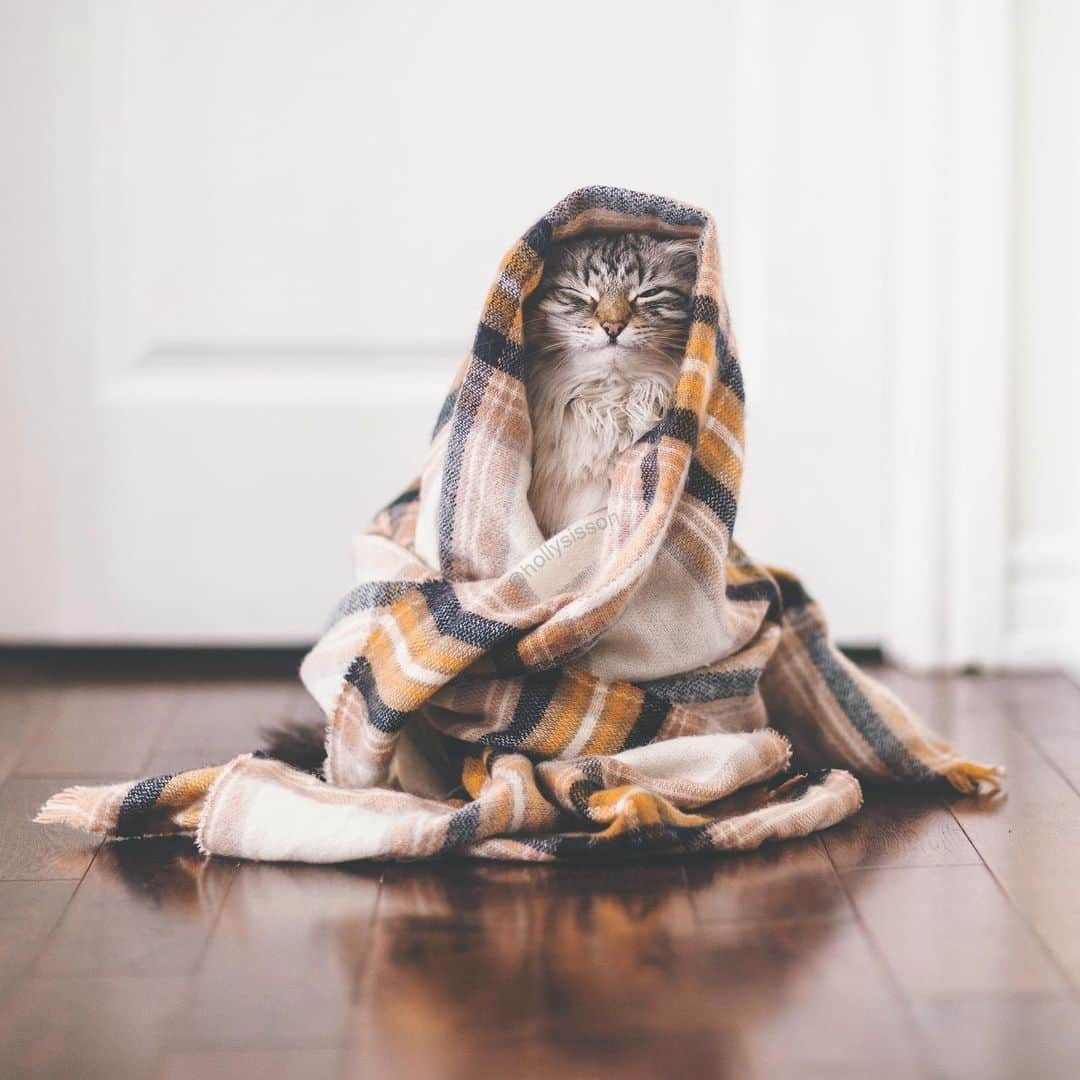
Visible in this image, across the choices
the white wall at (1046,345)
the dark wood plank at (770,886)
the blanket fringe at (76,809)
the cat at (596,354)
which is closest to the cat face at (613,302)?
the cat at (596,354)

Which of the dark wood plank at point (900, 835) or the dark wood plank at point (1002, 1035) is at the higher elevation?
the dark wood plank at point (1002, 1035)

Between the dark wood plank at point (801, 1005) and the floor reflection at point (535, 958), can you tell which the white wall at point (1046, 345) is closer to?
the floor reflection at point (535, 958)

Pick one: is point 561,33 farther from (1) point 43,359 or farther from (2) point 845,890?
(2) point 845,890

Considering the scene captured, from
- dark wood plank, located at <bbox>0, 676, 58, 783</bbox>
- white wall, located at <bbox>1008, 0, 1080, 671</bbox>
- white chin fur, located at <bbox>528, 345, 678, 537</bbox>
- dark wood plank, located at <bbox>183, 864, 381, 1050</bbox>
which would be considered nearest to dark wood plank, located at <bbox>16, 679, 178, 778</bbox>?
dark wood plank, located at <bbox>0, 676, 58, 783</bbox>

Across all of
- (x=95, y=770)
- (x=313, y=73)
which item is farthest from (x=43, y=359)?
(x=95, y=770)

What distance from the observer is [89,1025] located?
0.87 metres

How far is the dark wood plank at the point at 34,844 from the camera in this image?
1125mm

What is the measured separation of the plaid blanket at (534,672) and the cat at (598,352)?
0.02m

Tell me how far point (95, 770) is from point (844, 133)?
1.06 m

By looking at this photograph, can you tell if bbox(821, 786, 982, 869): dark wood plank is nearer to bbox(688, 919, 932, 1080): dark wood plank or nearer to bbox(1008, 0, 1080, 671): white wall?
bbox(688, 919, 932, 1080): dark wood plank

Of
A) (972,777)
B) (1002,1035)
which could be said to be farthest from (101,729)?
(1002,1035)

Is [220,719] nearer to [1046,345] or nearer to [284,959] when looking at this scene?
[284,959]

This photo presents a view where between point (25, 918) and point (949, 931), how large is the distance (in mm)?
617

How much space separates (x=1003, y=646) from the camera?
176 cm
